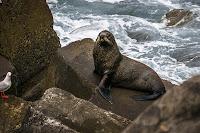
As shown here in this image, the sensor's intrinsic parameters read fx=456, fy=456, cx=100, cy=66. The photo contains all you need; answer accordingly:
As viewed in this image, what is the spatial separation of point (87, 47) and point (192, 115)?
20.3 feet

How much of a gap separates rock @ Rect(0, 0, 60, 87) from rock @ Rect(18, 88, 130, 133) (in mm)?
2296

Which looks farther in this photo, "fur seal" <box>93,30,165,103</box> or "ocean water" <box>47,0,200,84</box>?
"ocean water" <box>47,0,200,84</box>

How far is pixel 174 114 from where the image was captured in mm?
2008

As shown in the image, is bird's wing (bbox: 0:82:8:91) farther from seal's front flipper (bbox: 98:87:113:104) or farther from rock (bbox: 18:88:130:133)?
seal's front flipper (bbox: 98:87:113:104)

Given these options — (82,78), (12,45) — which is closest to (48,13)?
(12,45)

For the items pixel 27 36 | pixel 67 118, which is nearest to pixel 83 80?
pixel 27 36

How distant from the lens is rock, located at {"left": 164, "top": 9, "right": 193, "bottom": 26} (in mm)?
14172

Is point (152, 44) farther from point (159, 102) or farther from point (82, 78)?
point (159, 102)

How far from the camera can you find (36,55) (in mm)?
7684

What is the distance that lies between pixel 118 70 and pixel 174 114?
216 inches

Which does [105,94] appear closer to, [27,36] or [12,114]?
[27,36]

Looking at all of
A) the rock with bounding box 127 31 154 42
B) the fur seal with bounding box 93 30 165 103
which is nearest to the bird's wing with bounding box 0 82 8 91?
the fur seal with bounding box 93 30 165 103

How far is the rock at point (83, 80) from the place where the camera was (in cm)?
660

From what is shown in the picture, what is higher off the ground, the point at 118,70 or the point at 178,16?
the point at 118,70
